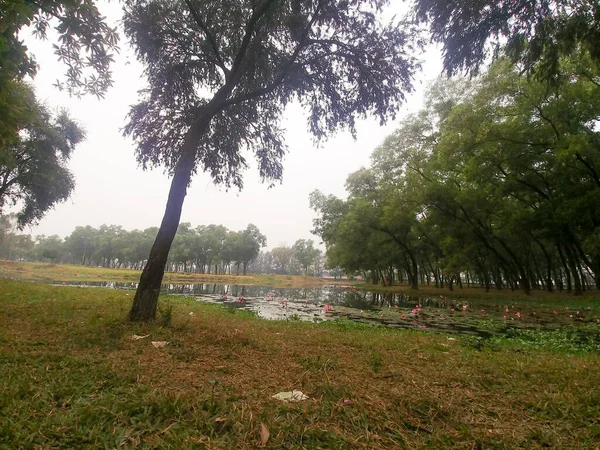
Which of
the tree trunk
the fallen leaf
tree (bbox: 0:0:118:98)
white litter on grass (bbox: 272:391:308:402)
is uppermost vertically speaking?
tree (bbox: 0:0:118:98)

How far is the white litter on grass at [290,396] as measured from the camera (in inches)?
104

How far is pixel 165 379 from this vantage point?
2.98 meters

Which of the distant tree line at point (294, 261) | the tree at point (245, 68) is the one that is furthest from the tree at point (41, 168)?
the distant tree line at point (294, 261)

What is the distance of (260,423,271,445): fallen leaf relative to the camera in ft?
6.35

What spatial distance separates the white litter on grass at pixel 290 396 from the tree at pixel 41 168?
21.4 metres

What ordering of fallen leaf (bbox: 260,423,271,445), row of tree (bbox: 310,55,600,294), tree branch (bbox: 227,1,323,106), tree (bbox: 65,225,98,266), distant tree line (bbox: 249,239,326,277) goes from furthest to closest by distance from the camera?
distant tree line (bbox: 249,239,326,277) < tree (bbox: 65,225,98,266) < row of tree (bbox: 310,55,600,294) < tree branch (bbox: 227,1,323,106) < fallen leaf (bbox: 260,423,271,445)

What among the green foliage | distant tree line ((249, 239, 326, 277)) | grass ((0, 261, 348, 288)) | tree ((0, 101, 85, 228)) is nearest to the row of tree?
the green foliage

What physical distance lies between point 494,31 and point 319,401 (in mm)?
7447

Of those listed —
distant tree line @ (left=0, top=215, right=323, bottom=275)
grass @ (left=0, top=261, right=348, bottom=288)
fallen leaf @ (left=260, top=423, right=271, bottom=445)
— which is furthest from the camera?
distant tree line @ (left=0, top=215, right=323, bottom=275)

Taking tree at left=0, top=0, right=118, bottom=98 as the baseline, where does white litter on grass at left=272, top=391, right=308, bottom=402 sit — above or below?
below

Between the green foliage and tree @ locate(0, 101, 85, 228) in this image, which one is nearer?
the green foliage

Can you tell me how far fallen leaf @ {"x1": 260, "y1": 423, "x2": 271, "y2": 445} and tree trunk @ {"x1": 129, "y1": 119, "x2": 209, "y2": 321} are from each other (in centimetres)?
407

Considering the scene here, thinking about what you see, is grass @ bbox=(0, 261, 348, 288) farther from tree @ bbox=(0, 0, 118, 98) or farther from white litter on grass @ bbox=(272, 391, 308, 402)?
white litter on grass @ bbox=(272, 391, 308, 402)

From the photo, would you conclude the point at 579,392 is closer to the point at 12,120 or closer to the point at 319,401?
the point at 319,401
